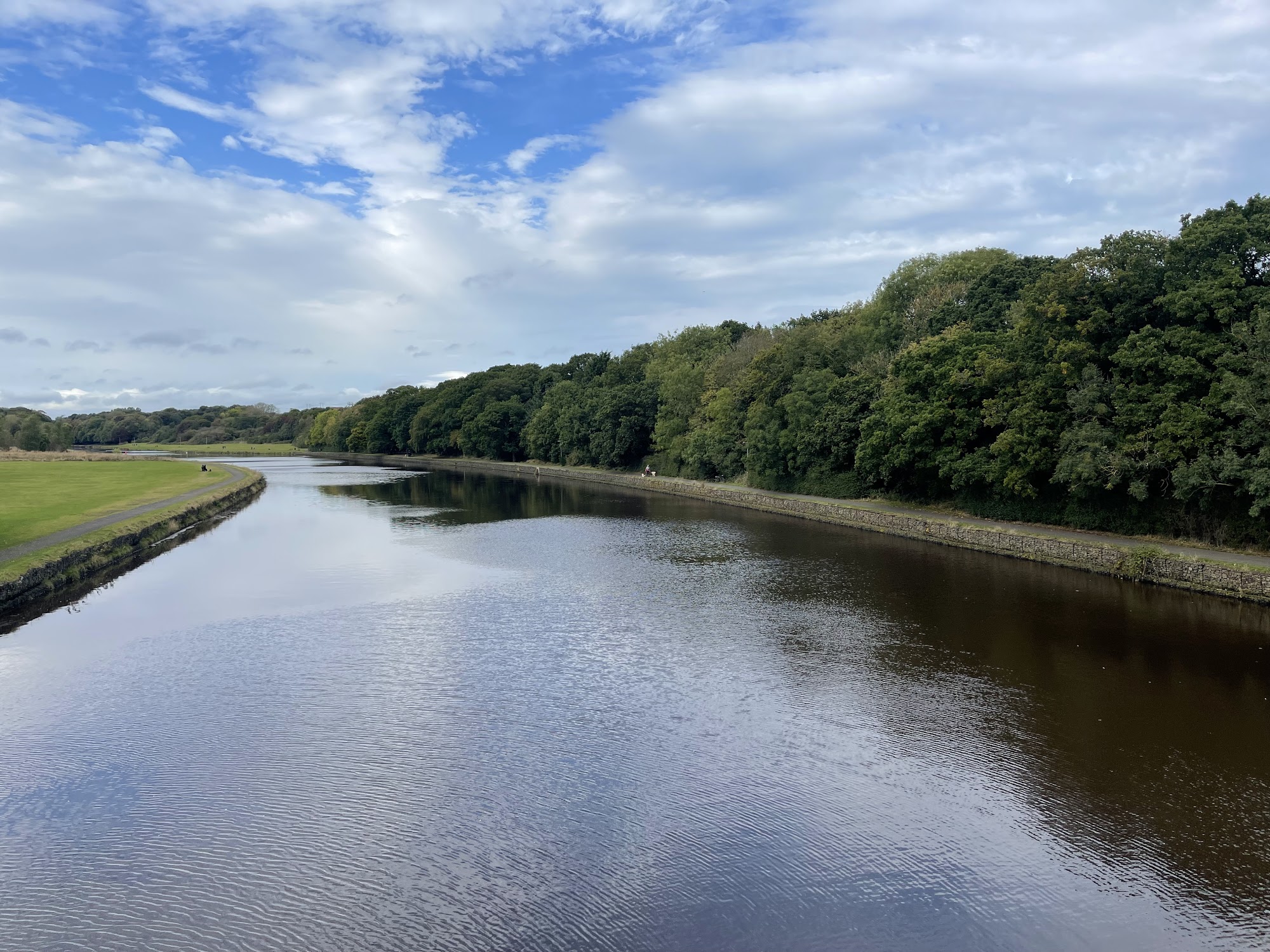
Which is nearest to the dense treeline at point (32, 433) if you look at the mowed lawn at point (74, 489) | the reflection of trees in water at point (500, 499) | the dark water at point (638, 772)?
the mowed lawn at point (74, 489)

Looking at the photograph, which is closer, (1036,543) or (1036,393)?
(1036,543)

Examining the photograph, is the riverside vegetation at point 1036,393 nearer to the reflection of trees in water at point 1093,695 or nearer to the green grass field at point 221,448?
the reflection of trees in water at point 1093,695

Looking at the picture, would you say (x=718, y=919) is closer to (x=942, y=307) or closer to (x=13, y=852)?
(x=13, y=852)

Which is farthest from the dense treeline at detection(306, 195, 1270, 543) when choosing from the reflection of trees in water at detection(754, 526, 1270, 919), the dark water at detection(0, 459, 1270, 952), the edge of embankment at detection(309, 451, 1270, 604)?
the dark water at detection(0, 459, 1270, 952)

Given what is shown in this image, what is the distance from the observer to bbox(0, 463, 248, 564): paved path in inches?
998

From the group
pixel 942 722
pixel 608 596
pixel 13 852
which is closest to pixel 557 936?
pixel 13 852

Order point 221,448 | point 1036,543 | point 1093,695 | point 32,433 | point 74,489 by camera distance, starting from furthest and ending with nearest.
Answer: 1. point 221,448
2. point 32,433
3. point 74,489
4. point 1036,543
5. point 1093,695

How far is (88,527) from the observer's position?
31547 mm

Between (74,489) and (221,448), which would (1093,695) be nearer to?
(74,489)

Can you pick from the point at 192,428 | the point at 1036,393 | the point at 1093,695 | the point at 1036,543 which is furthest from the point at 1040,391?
the point at 192,428

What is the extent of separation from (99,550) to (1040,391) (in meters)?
32.5

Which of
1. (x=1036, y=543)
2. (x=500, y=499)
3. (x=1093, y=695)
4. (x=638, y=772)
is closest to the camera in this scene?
(x=638, y=772)

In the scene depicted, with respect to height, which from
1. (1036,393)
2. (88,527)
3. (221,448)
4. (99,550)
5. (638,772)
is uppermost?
(1036,393)

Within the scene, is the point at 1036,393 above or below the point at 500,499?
above
